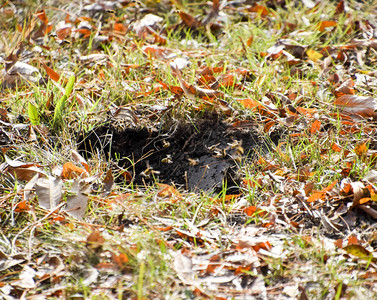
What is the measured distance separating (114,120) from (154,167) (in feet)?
1.20

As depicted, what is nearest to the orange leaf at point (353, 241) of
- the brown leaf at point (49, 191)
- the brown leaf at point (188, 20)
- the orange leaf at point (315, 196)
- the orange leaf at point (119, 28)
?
the orange leaf at point (315, 196)

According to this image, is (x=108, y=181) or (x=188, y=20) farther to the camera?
(x=188, y=20)

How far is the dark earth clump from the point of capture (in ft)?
7.46

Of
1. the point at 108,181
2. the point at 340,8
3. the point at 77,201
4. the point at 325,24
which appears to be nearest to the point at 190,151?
the point at 108,181

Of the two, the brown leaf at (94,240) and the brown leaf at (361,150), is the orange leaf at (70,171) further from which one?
the brown leaf at (361,150)

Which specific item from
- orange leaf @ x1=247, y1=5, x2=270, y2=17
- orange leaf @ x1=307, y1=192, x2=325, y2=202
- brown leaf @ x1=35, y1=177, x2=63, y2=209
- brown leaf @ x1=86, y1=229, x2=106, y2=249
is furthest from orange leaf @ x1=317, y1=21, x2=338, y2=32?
brown leaf @ x1=86, y1=229, x2=106, y2=249

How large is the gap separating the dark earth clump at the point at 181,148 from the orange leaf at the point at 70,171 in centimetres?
26

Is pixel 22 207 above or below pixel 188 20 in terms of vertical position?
below

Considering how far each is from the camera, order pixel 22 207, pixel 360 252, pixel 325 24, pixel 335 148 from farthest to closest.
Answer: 1. pixel 325 24
2. pixel 335 148
3. pixel 22 207
4. pixel 360 252

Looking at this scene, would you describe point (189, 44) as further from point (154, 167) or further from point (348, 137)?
point (348, 137)

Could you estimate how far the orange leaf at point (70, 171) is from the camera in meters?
2.01

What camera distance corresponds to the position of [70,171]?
6.63 feet

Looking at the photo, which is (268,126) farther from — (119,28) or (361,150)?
(119,28)

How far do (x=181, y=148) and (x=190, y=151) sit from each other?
61 mm
